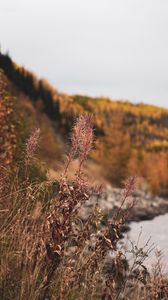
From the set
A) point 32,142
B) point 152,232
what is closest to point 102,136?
point 152,232

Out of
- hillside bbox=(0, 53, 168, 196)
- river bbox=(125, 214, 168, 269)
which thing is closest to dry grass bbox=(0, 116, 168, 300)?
river bbox=(125, 214, 168, 269)

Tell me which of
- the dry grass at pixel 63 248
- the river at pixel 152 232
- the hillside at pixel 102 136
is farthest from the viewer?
the hillside at pixel 102 136

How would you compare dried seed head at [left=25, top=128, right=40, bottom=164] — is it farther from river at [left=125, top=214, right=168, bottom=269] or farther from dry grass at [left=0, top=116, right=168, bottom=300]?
river at [left=125, top=214, right=168, bottom=269]

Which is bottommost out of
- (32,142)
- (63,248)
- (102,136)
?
(102,136)

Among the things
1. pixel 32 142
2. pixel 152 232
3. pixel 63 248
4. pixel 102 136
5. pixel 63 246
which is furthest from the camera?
pixel 102 136

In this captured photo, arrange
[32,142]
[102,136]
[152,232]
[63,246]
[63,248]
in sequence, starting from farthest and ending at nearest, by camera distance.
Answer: [102,136], [152,232], [32,142], [63,248], [63,246]

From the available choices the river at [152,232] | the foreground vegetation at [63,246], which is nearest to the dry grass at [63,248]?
the foreground vegetation at [63,246]

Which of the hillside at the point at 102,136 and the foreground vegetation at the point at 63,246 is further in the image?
the hillside at the point at 102,136

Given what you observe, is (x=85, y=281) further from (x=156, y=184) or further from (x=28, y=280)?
(x=156, y=184)

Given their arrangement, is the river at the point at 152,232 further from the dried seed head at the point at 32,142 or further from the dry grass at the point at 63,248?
the dried seed head at the point at 32,142

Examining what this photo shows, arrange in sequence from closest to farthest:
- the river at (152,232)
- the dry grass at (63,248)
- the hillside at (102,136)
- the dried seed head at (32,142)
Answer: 1. the dry grass at (63,248)
2. the dried seed head at (32,142)
3. the river at (152,232)
4. the hillside at (102,136)

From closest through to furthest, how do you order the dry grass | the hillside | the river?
the dry grass → the river → the hillside

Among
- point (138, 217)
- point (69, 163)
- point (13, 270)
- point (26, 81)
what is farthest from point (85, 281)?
point (26, 81)

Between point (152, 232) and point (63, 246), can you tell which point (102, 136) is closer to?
point (152, 232)
